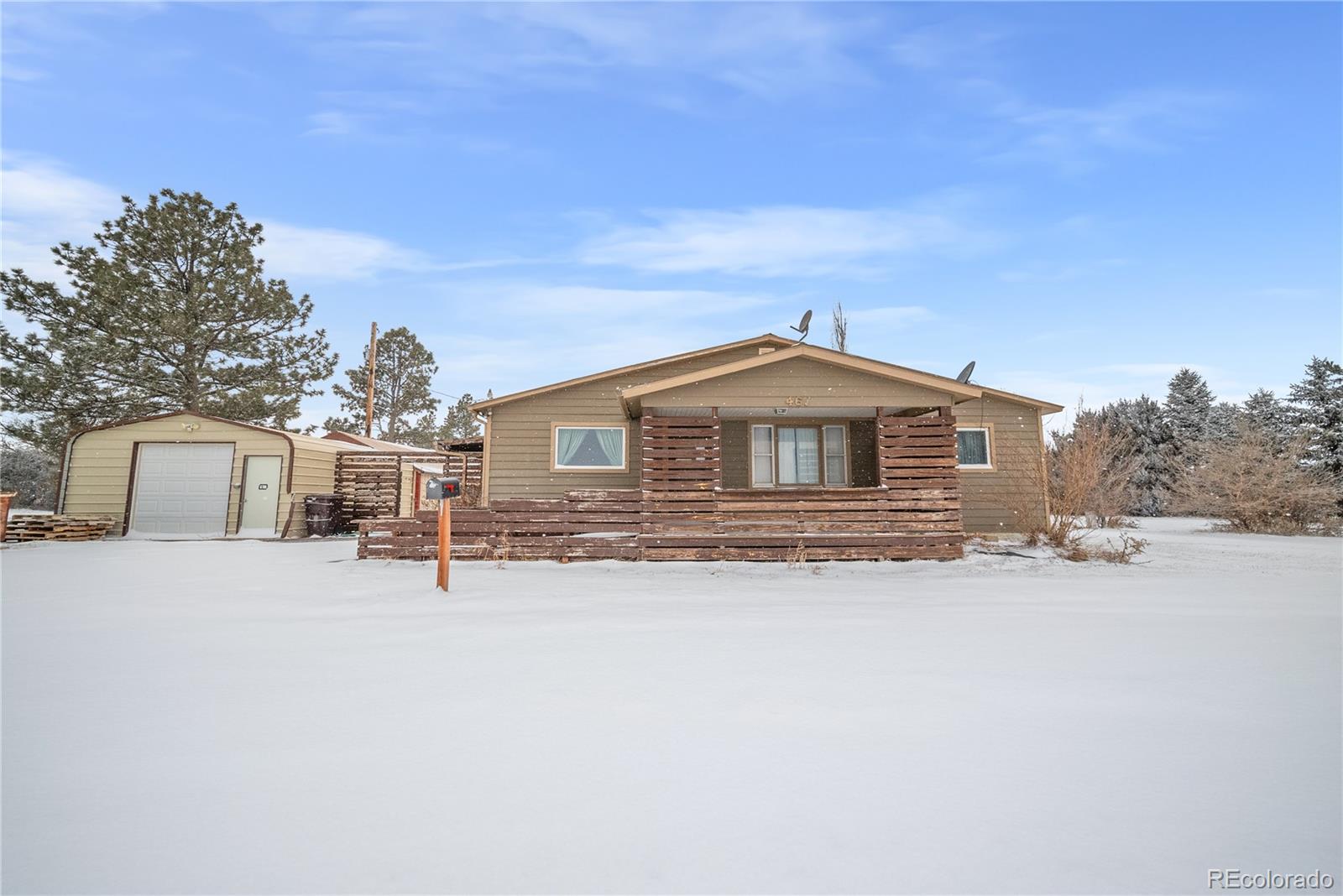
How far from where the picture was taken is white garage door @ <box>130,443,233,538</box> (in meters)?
16.6

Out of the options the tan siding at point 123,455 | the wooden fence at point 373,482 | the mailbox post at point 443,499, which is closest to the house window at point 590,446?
the mailbox post at point 443,499

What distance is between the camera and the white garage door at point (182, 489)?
16.6 metres

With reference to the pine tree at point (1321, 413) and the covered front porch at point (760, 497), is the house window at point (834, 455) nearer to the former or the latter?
the covered front porch at point (760, 497)

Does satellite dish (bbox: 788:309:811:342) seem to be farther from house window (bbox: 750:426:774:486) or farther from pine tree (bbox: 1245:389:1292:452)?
pine tree (bbox: 1245:389:1292:452)

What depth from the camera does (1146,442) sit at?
28344mm

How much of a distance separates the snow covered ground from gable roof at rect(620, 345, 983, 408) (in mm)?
5589

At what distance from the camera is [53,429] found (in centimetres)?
2091

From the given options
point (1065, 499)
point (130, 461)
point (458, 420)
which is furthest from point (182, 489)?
point (458, 420)

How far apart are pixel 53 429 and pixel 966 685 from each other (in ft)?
95.2

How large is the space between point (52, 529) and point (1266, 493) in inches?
1193

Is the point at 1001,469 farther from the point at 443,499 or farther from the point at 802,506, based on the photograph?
the point at 443,499

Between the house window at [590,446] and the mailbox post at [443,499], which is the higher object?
the house window at [590,446]

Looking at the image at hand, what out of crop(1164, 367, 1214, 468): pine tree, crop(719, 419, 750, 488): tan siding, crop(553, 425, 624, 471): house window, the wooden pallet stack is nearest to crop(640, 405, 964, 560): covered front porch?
crop(719, 419, 750, 488): tan siding

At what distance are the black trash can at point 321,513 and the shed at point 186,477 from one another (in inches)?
8.7
